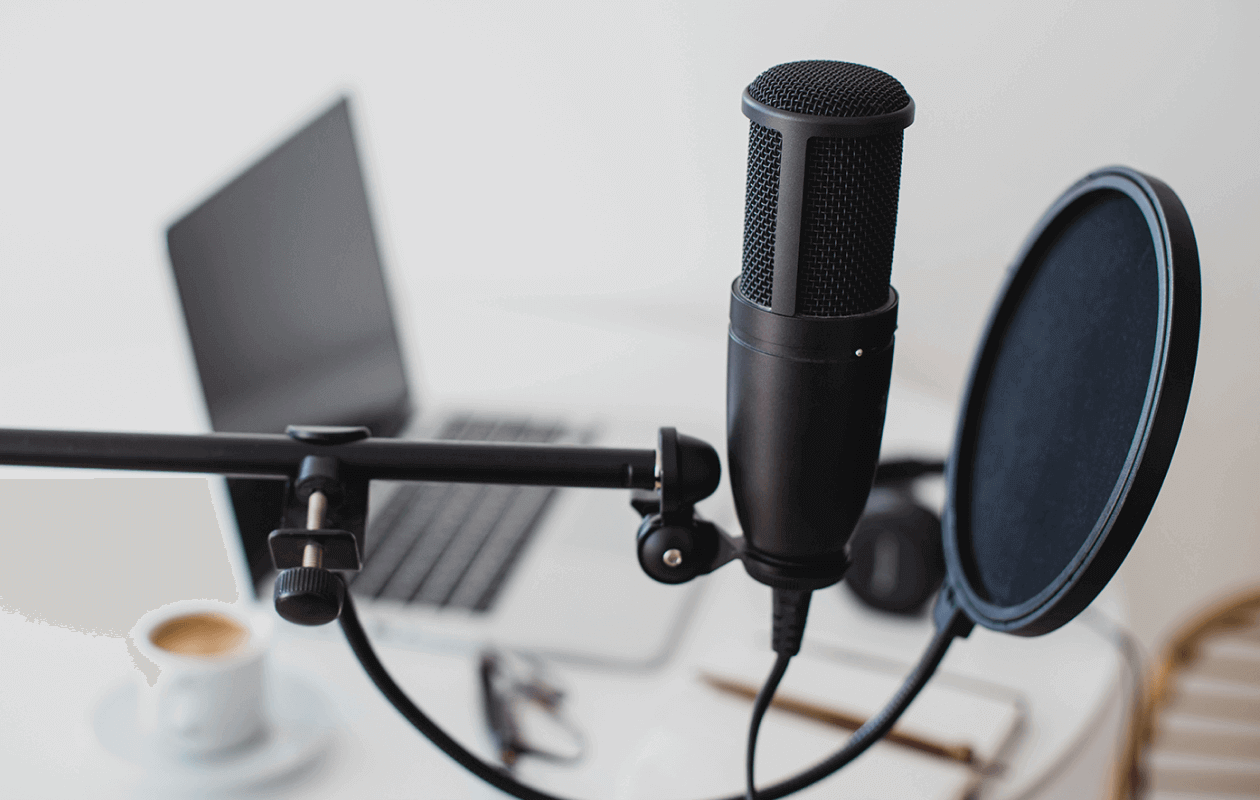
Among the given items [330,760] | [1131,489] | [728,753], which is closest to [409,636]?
[330,760]

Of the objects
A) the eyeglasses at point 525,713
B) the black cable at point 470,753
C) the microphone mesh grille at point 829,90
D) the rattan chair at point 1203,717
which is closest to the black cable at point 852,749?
the black cable at point 470,753

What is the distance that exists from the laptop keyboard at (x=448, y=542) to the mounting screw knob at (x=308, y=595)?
0.58m

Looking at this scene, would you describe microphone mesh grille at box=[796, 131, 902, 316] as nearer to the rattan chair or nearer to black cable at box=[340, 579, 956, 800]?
black cable at box=[340, 579, 956, 800]

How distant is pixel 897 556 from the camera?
1035mm

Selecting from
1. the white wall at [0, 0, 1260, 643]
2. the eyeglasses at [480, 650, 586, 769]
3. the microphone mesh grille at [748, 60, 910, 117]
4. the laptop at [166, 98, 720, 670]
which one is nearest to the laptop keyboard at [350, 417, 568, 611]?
the laptop at [166, 98, 720, 670]

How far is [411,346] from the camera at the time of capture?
63.3 inches

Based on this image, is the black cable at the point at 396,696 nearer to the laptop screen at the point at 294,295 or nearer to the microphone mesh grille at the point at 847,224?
the microphone mesh grille at the point at 847,224

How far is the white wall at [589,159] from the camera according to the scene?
4.80 feet

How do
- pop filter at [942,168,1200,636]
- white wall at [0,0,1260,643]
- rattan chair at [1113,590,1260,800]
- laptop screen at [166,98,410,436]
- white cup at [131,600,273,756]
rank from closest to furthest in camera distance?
pop filter at [942,168,1200,636], white cup at [131,600,273,756], laptop screen at [166,98,410,436], rattan chair at [1113,590,1260,800], white wall at [0,0,1260,643]

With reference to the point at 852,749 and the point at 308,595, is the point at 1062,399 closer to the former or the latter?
the point at 852,749

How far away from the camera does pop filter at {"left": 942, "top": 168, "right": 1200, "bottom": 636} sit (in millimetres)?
388

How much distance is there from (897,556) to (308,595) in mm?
706

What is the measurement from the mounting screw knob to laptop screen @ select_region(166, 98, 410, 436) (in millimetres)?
576

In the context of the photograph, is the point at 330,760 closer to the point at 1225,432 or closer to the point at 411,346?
the point at 411,346
